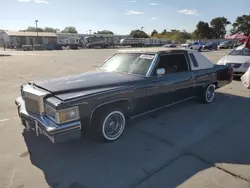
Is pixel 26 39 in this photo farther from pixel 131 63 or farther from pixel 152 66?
pixel 152 66

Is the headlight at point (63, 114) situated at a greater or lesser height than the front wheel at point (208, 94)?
greater

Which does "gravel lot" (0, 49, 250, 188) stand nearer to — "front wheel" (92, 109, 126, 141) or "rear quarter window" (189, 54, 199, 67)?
"front wheel" (92, 109, 126, 141)

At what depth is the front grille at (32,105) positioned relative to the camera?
138 inches

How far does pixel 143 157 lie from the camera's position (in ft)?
11.1

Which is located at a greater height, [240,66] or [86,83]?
[86,83]

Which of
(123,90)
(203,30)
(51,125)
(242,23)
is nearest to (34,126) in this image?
(51,125)

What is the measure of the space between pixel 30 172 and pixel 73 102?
1159 millimetres

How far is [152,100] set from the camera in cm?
445

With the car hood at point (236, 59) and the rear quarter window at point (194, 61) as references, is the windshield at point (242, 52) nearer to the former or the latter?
the car hood at point (236, 59)

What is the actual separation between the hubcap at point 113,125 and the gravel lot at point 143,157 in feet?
0.49

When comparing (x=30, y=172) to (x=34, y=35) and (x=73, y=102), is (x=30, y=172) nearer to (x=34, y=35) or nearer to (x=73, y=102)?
(x=73, y=102)

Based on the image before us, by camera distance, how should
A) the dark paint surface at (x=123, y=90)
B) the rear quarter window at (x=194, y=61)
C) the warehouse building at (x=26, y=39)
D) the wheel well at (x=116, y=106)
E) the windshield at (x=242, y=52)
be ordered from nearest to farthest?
1. the dark paint surface at (x=123, y=90)
2. the wheel well at (x=116, y=106)
3. the rear quarter window at (x=194, y=61)
4. the windshield at (x=242, y=52)
5. the warehouse building at (x=26, y=39)

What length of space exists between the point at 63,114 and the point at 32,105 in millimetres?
822

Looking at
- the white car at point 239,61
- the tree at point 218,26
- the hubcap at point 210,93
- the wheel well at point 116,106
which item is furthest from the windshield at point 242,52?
the tree at point 218,26
